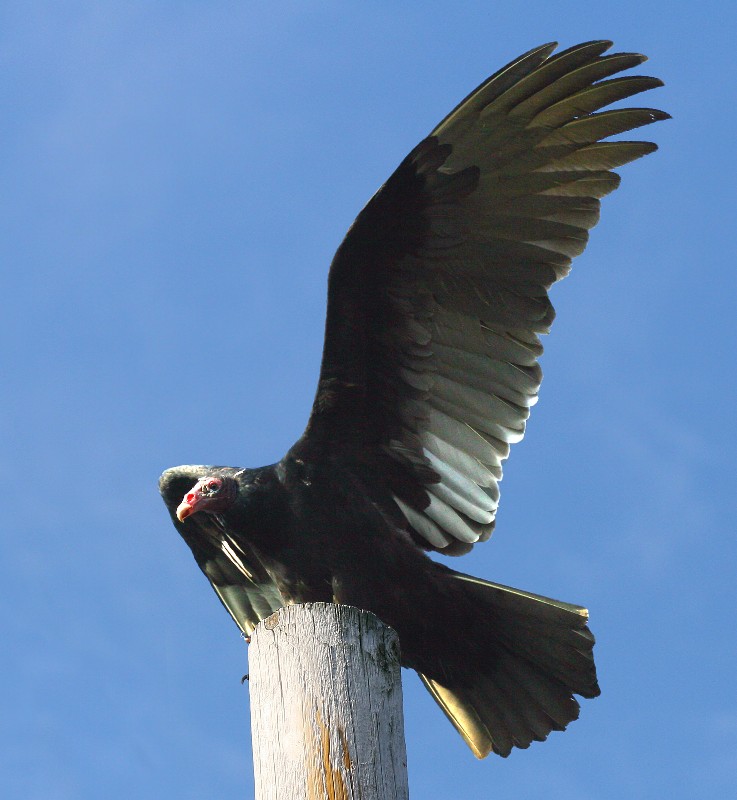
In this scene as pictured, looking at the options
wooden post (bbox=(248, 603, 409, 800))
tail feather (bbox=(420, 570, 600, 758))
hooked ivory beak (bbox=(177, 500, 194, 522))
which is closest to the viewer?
wooden post (bbox=(248, 603, 409, 800))

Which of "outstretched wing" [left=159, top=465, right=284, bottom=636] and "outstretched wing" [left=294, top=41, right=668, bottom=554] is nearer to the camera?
"outstretched wing" [left=294, top=41, right=668, bottom=554]

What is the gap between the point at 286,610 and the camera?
8.56ft

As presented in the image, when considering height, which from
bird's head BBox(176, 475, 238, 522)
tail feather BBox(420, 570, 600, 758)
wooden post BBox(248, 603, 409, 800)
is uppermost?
bird's head BBox(176, 475, 238, 522)

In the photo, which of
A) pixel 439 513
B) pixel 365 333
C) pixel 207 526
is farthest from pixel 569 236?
pixel 207 526

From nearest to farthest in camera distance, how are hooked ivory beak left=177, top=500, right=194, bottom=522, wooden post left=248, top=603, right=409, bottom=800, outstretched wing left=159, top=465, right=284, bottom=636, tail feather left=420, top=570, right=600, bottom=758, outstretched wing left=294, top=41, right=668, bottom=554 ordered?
1. wooden post left=248, top=603, right=409, bottom=800
2. tail feather left=420, top=570, right=600, bottom=758
3. outstretched wing left=294, top=41, right=668, bottom=554
4. hooked ivory beak left=177, top=500, right=194, bottom=522
5. outstretched wing left=159, top=465, right=284, bottom=636

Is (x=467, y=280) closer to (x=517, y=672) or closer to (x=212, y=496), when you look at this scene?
(x=212, y=496)

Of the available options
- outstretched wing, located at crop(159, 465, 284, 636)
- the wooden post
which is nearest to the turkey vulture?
outstretched wing, located at crop(159, 465, 284, 636)

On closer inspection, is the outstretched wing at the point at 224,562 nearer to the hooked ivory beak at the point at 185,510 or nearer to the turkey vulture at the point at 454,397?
the hooked ivory beak at the point at 185,510

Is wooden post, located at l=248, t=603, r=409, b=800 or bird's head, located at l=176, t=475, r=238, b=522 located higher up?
bird's head, located at l=176, t=475, r=238, b=522

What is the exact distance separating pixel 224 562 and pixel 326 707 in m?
2.30

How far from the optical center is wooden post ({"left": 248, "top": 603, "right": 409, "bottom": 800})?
234 centimetres

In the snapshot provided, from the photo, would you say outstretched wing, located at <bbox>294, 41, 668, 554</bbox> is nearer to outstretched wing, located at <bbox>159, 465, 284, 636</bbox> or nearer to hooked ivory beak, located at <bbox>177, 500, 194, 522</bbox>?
hooked ivory beak, located at <bbox>177, 500, 194, 522</bbox>

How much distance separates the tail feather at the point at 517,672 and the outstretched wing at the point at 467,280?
30cm

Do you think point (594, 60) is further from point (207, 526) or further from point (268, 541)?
point (207, 526)
